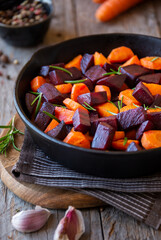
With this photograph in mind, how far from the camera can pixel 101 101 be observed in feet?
8.68

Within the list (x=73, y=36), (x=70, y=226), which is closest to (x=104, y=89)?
(x=70, y=226)

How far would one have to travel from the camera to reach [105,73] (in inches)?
114

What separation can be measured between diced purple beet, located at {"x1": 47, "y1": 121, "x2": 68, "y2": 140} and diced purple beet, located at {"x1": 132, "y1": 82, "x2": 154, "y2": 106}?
596 mm

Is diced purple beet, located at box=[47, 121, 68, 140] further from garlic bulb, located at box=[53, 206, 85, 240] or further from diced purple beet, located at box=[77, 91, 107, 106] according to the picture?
garlic bulb, located at box=[53, 206, 85, 240]

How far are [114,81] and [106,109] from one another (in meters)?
0.30

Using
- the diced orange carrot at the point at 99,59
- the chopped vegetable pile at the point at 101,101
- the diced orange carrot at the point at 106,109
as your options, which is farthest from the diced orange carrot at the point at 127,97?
the diced orange carrot at the point at 99,59

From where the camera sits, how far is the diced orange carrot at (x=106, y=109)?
261 cm

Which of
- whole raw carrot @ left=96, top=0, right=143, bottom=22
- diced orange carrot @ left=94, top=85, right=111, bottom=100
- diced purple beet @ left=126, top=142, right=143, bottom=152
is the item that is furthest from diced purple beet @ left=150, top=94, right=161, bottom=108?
whole raw carrot @ left=96, top=0, right=143, bottom=22

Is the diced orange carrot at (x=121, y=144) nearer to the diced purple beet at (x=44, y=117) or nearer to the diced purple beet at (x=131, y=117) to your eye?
the diced purple beet at (x=131, y=117)

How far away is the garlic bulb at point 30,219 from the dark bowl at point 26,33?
2.24 m

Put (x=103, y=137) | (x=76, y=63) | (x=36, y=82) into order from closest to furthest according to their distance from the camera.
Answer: (x=103, y=137), (x=36, y=82), (x=76, y=63)

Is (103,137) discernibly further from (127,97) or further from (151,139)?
(127,97)

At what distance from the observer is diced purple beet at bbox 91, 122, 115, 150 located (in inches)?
90.0

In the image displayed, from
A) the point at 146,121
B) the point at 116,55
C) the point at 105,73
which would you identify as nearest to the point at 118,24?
the point at 116,55
